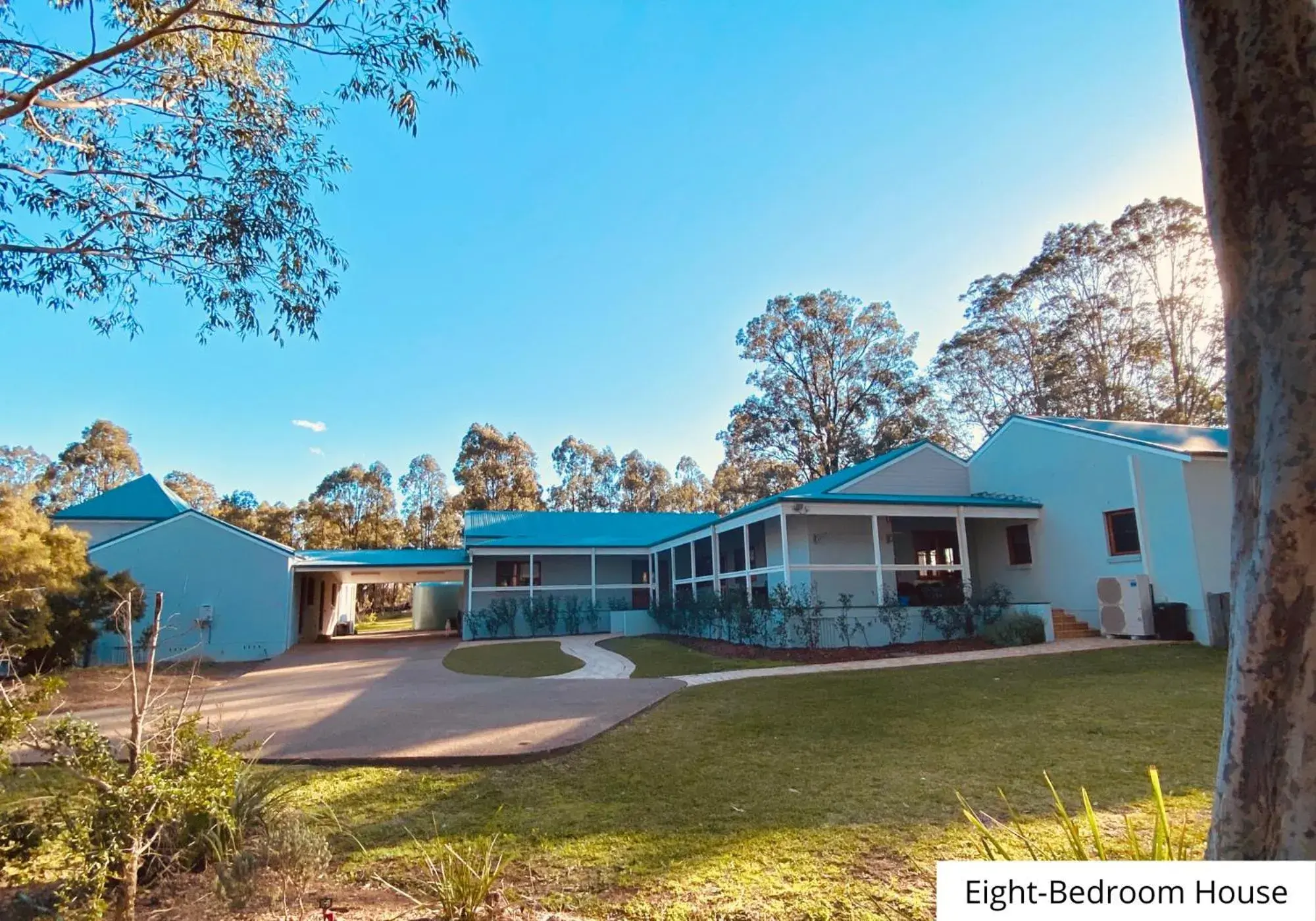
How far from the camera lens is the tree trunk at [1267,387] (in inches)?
73.2

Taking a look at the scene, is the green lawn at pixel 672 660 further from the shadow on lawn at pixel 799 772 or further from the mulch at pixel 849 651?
the shadow on lawn at pixel 799 772

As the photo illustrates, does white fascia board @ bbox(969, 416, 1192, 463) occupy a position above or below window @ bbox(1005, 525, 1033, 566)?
above

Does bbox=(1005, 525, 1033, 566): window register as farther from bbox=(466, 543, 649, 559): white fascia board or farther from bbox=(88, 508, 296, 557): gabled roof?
bbox=(88, 508, 296, 557): gabled roof

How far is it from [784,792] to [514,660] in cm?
1080

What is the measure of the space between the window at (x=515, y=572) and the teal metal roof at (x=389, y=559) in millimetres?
1315


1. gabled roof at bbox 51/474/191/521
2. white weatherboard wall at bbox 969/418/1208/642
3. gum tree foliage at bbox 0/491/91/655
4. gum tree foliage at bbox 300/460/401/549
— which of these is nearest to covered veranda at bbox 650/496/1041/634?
white weatherboard wall at bbox 969/418/1208/642

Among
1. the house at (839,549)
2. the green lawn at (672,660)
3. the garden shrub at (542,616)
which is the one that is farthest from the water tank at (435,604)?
the green lawn at (672,660)

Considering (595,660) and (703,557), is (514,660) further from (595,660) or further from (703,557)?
(703,557)

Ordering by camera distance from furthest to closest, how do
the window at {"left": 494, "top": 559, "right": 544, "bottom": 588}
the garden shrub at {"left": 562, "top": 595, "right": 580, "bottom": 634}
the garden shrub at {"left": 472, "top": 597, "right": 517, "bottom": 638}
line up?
the window at {"left": 494, "top": 559, "right": 544, "bottom": 588} < the garden shrub at {"left": 562, "top": 595, "right": 580, "bottom": 634} < the garden shrub at {"left": 472, "top": 597, "right": 517, "bottom": 638}

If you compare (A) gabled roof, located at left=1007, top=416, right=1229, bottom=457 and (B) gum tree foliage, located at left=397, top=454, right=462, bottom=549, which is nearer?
(A) gabled roof, located at left=1007, top=416, right=1229, bottom=457

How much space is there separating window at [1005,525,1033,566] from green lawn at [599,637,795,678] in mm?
8078

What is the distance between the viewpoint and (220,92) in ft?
25.6

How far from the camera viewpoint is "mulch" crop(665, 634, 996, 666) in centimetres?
1256

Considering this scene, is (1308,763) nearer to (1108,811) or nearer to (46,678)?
(1108,811)
